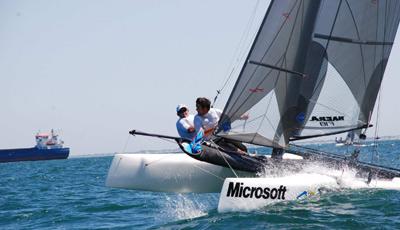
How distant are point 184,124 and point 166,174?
943 millimetres

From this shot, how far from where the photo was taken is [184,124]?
888 cm

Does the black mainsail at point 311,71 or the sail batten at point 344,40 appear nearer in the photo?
the black mainsail at point 311,71

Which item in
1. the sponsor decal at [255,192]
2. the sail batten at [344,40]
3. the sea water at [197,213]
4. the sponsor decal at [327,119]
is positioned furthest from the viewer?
the sponsor decal at [327,119]

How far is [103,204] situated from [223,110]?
12.0ft

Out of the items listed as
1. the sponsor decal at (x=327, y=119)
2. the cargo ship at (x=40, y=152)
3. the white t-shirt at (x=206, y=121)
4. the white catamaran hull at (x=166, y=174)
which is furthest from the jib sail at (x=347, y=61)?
the cargo ship at (x=40, y=152)

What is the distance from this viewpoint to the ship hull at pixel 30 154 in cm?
6738

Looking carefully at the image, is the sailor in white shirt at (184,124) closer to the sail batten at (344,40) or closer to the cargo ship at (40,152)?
the sail batten at (344,40)

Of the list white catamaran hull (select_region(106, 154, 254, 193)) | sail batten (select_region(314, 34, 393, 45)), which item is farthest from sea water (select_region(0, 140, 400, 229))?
sail batten (select_region(314, 34, 393, 45))

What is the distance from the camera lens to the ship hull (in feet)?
221

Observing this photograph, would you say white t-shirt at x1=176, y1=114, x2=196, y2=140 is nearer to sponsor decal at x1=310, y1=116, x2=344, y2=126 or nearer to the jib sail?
the jib sail

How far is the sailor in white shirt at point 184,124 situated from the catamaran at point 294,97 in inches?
13.3

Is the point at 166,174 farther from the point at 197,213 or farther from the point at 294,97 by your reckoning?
the point at 294,97

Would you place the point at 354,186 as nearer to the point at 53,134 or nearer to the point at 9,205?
the point at 9,205

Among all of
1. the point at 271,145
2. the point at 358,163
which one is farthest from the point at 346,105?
the point at 271,145
